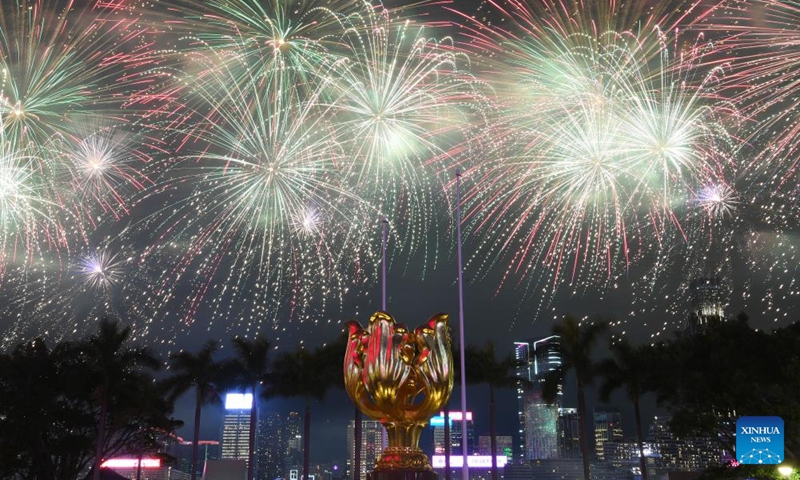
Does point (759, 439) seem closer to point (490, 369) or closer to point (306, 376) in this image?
point (490, 369)

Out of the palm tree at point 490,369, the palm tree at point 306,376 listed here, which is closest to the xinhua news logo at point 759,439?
the palm tree at point 490,369

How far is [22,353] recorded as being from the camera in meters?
36.6

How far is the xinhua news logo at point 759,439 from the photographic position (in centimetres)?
2206

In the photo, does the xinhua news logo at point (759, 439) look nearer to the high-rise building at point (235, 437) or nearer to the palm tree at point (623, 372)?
the palm tree at point (623, 372)

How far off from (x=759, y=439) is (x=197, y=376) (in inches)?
1089

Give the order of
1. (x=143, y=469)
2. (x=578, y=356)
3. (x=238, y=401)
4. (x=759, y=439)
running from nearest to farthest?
(x=759, y=439) < (x=578, y=356) < (x=238, y=401) < (x=143, y=469)

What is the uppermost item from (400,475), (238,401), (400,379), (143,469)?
(238,401)

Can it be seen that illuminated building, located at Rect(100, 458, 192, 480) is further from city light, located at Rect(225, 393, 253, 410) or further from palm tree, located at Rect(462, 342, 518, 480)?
palm tree, located at Rect(462, 342, 518, 480)

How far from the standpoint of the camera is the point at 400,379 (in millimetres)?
14656

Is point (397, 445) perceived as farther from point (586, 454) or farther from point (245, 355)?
point (245, 355)

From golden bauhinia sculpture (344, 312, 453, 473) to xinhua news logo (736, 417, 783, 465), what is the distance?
11.5 m

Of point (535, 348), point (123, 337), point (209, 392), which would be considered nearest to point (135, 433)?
point (209, 392)

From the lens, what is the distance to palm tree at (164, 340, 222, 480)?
133ft

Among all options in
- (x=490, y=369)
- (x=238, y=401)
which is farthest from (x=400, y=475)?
(x=238, y=401)
